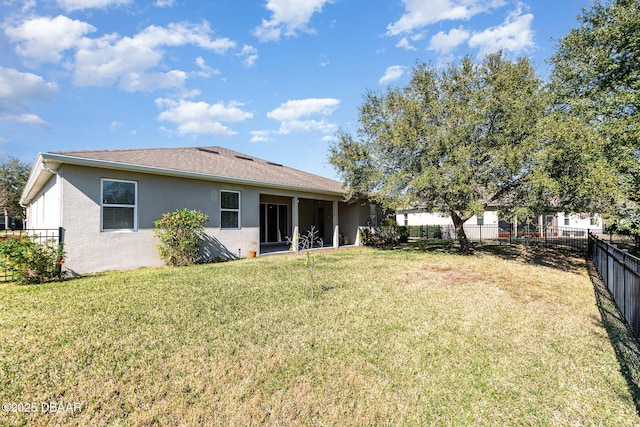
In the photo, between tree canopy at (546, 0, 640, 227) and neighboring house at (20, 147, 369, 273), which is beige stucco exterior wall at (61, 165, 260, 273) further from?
tree canopy at (546, 0, 640, 227)

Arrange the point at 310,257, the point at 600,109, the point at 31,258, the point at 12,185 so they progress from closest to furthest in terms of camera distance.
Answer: the point at 31,258
the point at 600,109
the point at 310,257
the point at 12,185

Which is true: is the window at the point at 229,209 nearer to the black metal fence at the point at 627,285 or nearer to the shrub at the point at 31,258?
the shrub at the point at 31,258

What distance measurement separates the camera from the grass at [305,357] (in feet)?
9.02

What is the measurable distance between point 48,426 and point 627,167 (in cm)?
1298

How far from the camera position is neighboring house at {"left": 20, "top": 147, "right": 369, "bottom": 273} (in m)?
7.93

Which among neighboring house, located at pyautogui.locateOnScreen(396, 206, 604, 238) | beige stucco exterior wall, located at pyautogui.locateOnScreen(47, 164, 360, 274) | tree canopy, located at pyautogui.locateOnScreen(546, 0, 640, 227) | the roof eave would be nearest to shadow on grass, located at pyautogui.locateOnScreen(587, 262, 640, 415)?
tree canopy, located at pyautogui.locateOnScreen(546, 0, 640, 227)

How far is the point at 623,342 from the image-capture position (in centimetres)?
438

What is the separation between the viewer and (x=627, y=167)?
8656mm

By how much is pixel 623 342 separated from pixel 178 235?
10046mm

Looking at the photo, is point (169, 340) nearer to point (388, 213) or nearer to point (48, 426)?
point (48, 426)

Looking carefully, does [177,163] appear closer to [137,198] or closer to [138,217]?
[137,198]

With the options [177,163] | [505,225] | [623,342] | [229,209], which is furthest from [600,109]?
[505,225]

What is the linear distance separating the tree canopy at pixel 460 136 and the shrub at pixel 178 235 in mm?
7512

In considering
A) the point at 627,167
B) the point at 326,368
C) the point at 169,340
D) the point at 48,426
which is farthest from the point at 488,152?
the point at 48,426
